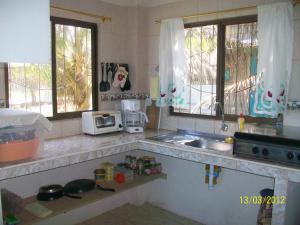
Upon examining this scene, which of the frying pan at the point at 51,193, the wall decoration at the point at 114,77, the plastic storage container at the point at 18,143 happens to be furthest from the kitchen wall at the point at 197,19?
the plastic storage container at the point at 18,143

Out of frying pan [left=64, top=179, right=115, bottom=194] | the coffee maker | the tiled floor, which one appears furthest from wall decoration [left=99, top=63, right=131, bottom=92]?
the tiled floor

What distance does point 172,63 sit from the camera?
115 inches

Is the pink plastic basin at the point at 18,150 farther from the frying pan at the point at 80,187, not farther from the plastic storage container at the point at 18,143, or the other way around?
the frying pan at the point at 80,187

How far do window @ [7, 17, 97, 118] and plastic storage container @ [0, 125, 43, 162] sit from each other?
58 centimetres

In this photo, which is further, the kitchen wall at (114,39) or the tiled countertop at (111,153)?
the kitchen wall at (114,39)

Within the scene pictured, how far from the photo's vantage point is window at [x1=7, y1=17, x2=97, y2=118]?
2.50m

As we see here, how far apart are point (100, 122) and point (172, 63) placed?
3.01 feet

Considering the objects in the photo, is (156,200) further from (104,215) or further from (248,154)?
(248,154)

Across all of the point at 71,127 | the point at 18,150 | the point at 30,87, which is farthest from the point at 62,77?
the point at 18,150

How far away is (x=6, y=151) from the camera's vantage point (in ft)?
6.12

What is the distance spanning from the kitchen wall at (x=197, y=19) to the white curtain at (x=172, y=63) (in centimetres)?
20

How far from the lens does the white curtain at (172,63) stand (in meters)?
2.85

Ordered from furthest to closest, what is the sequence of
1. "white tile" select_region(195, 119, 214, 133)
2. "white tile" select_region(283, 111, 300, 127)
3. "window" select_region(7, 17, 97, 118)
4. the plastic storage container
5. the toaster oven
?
"white tile" select_region(195, 119, 214, 133) → the toaster oven → "window" select_region(7, 17, 97, 118) → "white tile" select_region(283, 111, 300, 127) → the plastic storage container

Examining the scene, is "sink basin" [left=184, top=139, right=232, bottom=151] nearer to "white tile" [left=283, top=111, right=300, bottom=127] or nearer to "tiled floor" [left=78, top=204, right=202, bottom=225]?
"white tile" [left=283, top=111, right=300, bottom=127]
